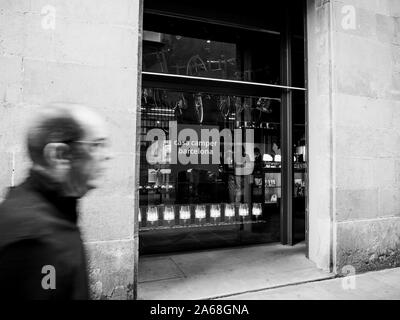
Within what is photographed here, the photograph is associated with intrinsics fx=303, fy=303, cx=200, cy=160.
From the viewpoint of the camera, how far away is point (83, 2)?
3592mm

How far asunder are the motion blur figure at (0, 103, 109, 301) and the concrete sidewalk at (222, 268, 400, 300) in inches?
124

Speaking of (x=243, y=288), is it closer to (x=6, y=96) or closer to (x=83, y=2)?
(x=6, y=96)

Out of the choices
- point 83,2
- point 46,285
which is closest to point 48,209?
point 46,285

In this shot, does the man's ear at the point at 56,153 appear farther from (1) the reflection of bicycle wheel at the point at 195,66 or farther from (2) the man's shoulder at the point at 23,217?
(1) the reflection of bicycle wheel at the point at 195,66

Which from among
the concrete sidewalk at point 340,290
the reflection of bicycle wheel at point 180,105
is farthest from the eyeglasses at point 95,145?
the reflection of bicycle wheel at point 180,105

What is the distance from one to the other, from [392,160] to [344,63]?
191 cm

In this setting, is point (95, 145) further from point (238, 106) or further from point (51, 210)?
point (238, 106)

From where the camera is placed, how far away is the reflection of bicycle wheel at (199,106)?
5961 mm

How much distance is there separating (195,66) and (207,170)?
208cm

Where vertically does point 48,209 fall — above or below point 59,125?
below

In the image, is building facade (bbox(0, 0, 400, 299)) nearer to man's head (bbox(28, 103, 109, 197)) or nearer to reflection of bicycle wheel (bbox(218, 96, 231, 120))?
reflection of bicycle wheel (bbox(218, 96, 231, 120))

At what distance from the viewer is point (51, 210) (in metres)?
1.20

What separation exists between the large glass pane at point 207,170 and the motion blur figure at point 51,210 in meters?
4.41

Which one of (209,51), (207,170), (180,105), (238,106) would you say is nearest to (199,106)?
(180,105)
